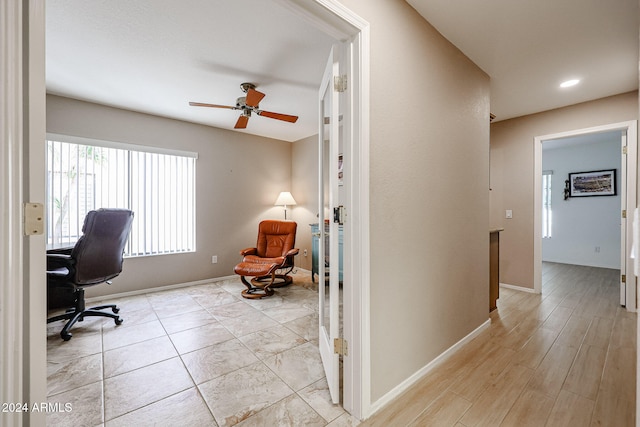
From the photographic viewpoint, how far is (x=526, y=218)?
3.51 m

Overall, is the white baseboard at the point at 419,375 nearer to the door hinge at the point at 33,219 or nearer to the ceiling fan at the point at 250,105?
the door hinge at the point at 33,219

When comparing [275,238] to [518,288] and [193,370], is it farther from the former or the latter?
[518,288]

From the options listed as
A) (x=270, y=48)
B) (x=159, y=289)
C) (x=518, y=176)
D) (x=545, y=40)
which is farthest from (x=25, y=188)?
(x=518, y=176)

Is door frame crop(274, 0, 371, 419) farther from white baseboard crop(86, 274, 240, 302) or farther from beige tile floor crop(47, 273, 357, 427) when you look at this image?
white baseboard crop(86, 274, 240, 302)

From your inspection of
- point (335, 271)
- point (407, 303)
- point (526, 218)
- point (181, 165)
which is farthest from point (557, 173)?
point (181, 165)

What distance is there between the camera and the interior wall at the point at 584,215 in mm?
4895

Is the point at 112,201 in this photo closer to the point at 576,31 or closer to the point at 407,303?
the point at 407,303

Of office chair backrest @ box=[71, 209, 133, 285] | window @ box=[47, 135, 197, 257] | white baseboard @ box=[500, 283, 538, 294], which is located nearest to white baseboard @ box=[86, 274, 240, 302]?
window @ box=[47, 135, 197, 257]

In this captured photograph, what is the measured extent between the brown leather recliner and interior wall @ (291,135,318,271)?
2.91ft

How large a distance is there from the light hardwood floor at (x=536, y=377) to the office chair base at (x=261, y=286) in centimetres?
222

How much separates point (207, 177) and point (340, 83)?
327 centimetres

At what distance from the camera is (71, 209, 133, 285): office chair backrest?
2.30 metres

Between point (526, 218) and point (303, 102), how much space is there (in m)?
3.37

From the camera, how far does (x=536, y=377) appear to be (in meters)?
1.71
